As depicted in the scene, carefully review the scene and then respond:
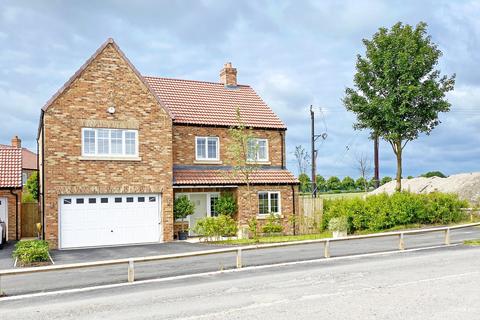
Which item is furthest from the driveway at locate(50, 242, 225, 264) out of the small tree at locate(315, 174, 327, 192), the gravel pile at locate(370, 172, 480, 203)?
the small tree at locate(315, 174, 327, 192)

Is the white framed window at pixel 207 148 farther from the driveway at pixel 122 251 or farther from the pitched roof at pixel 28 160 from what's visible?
the pitched roof at pixel 28 160

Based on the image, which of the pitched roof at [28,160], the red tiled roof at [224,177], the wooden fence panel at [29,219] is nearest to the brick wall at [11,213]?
the wooden fence panel at [29,219]

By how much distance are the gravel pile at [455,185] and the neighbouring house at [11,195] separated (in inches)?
1100

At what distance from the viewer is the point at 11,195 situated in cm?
2773

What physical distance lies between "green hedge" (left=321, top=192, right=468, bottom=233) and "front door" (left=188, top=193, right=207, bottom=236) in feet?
23.7

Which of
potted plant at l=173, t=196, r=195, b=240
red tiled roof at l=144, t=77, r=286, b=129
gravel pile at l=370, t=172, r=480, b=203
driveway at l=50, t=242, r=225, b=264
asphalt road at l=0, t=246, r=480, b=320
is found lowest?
driveway at l=50, t=242, r=225, b=264

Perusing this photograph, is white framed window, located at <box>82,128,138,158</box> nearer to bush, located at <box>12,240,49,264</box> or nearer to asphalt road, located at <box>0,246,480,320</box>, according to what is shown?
bush, located at <box>12,240,49,264</box>

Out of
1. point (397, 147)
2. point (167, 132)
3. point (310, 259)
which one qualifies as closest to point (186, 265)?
point (310, 259)

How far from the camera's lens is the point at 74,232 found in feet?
79.2

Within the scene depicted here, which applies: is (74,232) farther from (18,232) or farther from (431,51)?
(431,51)

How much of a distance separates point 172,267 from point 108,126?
1082 cm

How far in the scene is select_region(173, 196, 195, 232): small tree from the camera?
26.8 meters

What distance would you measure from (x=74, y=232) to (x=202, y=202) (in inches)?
302

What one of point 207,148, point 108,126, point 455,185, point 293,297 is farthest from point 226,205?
point 455,185
